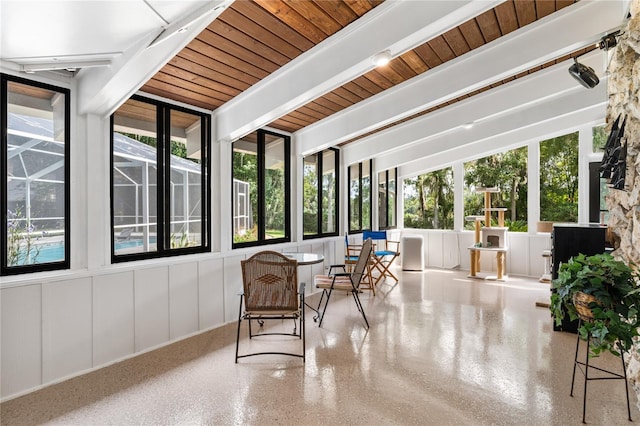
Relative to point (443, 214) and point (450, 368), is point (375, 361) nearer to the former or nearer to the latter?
point (450, 368)

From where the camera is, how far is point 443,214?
9.21 meters

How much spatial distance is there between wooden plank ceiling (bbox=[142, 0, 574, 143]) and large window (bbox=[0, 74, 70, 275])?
93cm

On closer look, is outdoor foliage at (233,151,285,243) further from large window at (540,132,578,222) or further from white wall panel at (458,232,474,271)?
large window at (540,132,578,222)

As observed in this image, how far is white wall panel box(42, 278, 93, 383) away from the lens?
2896 millimetres

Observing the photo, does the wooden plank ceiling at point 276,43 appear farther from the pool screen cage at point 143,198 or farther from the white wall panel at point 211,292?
the white wall panel at point 211,292

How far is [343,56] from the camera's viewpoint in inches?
132

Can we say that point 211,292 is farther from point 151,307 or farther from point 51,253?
point 51,253

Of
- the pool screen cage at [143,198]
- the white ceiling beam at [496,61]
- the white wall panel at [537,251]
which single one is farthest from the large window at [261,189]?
the white wall panel at [537,251]

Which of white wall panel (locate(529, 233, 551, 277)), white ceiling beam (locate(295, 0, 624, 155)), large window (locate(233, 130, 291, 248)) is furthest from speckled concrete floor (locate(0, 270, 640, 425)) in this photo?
white wall panel (locate(529, 233, 551, 277))

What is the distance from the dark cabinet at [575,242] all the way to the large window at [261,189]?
372 centimetres

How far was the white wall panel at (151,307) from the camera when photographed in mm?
3531

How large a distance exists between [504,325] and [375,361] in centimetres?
207

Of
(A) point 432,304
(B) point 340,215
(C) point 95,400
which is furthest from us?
Result: (B) point 340,215

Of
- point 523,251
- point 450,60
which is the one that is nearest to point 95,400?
point 450,60
